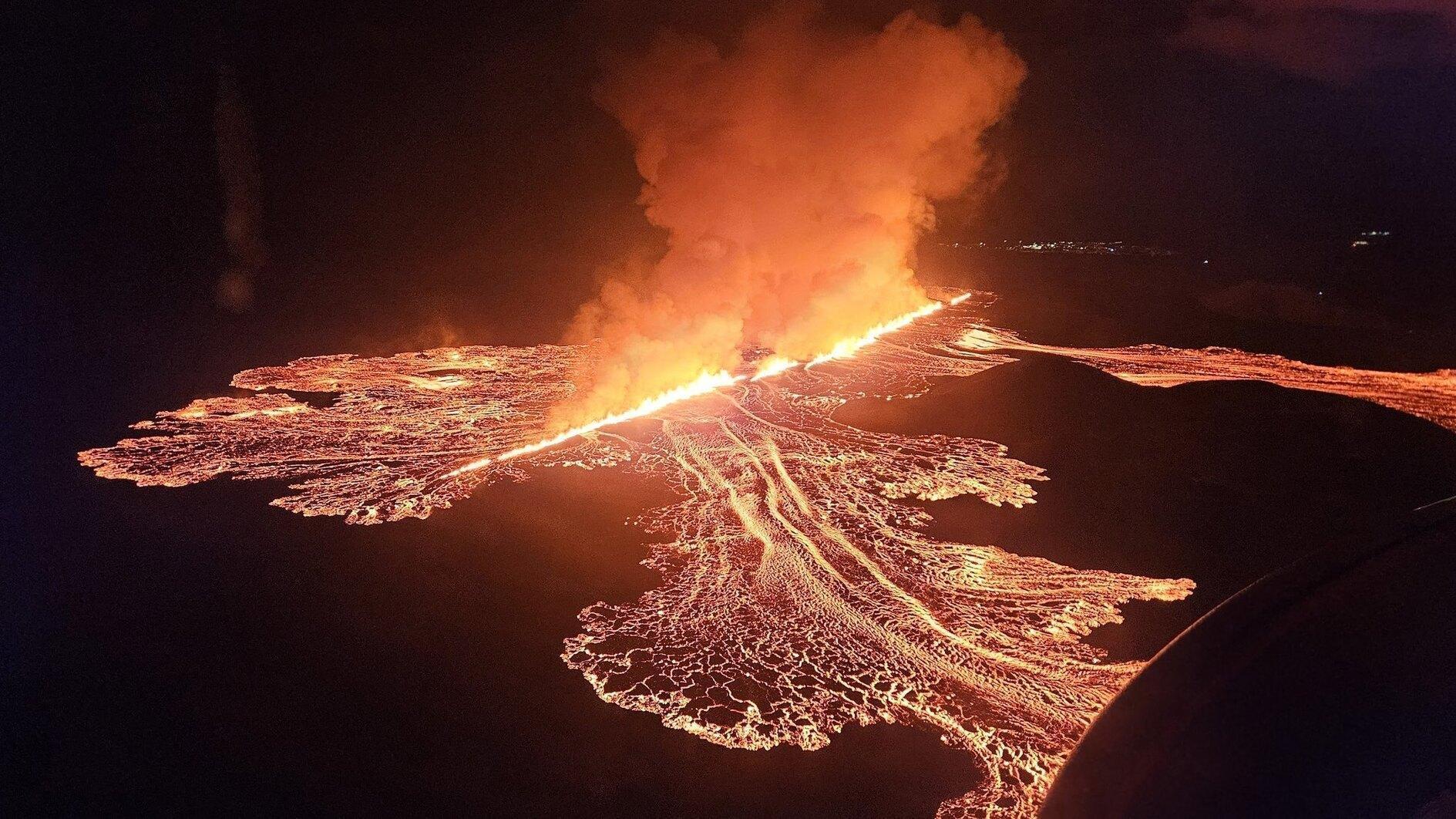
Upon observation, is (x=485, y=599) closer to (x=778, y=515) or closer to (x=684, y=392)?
(x=778, y=515)

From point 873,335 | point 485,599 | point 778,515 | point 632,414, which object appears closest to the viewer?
point 485,599

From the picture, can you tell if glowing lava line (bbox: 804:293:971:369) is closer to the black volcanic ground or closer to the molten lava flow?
the molten lava flow

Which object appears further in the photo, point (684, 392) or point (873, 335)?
point (873, 335)

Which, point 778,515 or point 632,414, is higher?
point 632,414

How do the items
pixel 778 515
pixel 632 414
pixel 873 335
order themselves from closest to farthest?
pixel 778 515 → pixel 632 414 → pixel 873 335

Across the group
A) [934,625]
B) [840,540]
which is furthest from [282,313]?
[934,625]

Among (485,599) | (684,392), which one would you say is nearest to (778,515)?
(485,599)

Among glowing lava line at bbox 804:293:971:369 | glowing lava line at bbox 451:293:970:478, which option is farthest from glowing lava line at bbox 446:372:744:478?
glowing lava line at bbox 804:293:971:369
